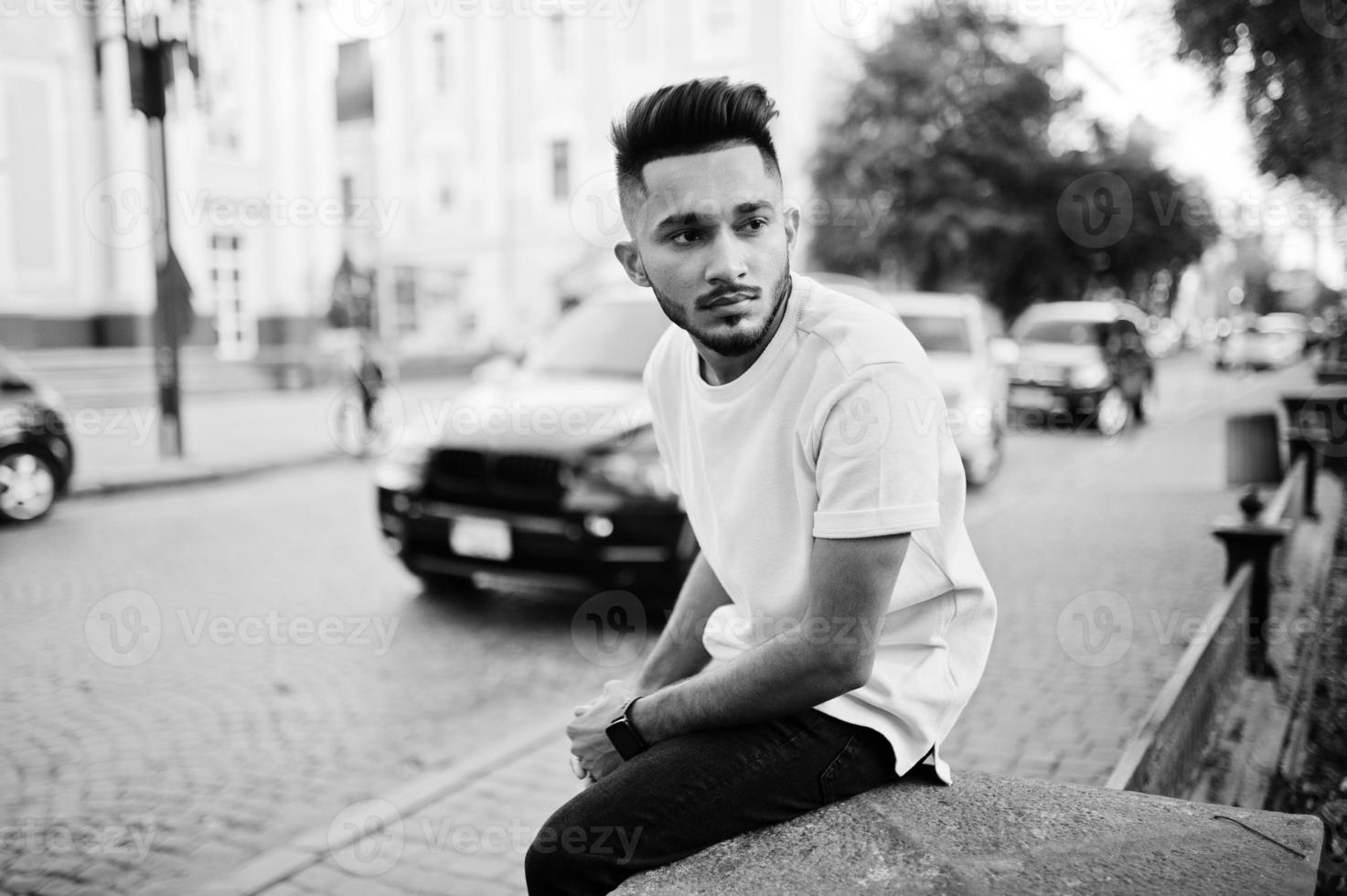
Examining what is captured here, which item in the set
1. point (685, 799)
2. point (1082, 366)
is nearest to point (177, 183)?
point (1082, 366)

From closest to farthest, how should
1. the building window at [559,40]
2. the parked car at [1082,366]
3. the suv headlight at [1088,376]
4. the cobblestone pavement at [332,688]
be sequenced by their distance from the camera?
the cobblestone pavement at [332,688], the suv headlight at [1088,376], the parked car at [1082,366], the building window at [559,40]

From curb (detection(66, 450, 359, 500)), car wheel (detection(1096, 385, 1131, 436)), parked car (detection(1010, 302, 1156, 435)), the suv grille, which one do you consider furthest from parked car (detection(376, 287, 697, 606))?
car wheel (detection(1096, 385, 1131, 436))

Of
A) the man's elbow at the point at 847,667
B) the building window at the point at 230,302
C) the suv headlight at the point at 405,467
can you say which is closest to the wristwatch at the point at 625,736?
the man's elbow at the point at 847,667

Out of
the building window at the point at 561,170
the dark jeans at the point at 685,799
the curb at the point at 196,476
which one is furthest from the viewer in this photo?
the building window at the point at 561,170

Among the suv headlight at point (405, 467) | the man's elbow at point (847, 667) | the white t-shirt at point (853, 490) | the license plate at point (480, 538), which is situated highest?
the white t-shirt at point (853, 490)

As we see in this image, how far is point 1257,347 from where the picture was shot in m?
41.6

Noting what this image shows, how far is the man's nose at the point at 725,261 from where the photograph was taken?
195cm

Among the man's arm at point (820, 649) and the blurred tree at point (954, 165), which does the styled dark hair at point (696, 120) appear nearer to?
the man's arm at point (820, 649)

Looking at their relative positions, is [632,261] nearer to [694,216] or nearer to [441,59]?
[694,216]

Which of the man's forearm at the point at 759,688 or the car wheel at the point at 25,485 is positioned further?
the car wheel at the point at 25,485

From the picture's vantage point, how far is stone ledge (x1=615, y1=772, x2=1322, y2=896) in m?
1.78

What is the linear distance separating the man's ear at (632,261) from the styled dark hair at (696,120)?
0.53 feet

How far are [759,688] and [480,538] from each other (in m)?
4.70

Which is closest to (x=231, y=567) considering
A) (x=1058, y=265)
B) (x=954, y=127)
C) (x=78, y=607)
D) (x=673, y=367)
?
(x=78, y=607)
